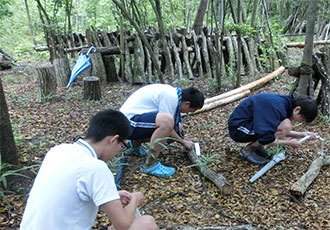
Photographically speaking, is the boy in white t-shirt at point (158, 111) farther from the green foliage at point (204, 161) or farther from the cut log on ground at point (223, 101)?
the cut log on ground at point (223, 101)

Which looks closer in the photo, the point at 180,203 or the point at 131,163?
the point at 180,203

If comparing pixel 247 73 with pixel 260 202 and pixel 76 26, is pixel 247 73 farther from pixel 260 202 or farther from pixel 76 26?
pixel 76 26

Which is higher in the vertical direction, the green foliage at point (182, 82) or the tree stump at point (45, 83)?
the tree stump at point (45, 83)

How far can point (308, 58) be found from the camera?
430 cm

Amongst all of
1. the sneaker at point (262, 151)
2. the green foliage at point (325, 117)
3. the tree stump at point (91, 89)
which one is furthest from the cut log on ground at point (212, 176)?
the tree stump at point (91, 89)

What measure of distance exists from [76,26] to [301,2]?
13.0m

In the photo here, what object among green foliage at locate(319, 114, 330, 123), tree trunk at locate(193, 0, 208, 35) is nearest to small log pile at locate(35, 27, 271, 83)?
tree trunk at locate(193, 0, 208, 35)

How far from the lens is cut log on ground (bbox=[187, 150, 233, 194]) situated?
280cm

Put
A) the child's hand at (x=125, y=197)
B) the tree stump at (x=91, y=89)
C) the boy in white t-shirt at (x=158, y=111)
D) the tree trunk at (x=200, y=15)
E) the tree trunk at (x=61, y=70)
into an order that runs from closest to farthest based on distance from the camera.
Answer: the child's hand at (x=125, y=197)
the boy in white t-shirt at (x=158, y=111)
the tree stump at (x=91, y=89)
the tree trunk at (x=61, y=70)
the tree trunk at (x=200, y=15)

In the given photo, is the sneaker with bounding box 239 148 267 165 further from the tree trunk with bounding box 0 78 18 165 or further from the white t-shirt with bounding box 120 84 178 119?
the tree trunk with bounding box 0 78 18 165

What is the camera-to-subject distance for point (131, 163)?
3.34 metres

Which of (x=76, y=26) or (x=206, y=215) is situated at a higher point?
(x=76, y=26)

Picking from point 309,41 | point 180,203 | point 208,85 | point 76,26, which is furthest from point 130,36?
point 76,26

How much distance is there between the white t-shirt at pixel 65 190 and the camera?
1.49 metres
